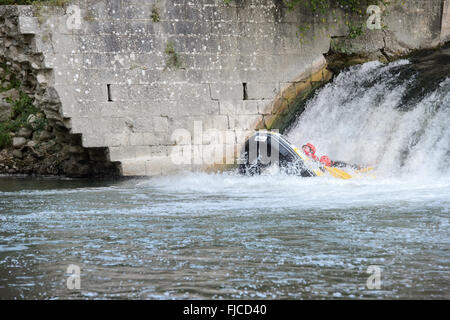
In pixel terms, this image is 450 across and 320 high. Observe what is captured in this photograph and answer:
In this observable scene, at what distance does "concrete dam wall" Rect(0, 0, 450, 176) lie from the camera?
10.2 m

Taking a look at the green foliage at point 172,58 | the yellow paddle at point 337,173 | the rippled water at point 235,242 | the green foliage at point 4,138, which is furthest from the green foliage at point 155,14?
the green foliage at point 4,138

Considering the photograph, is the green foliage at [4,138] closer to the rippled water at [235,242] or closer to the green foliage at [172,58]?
the green foliage at [172,58]

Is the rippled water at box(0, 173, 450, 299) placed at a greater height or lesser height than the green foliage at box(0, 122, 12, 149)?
lesser

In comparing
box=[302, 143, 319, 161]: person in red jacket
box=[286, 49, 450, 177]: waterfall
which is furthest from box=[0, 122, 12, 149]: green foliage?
box=[302, 143, 319, 161]: person in red jacket

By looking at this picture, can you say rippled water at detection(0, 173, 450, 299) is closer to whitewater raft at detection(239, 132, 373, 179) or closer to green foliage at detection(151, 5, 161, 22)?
whitewater raft at detection(239, 132, 373, 179)

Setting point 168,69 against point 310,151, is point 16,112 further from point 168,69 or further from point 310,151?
point 310,151

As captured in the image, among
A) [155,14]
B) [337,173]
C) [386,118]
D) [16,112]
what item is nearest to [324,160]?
[337,173]

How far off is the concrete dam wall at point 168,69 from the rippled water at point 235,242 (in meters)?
1.86

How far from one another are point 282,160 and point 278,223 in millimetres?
3066

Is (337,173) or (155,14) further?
(155,14)

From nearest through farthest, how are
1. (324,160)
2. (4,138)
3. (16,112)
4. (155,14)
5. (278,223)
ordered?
(278,223), (324,160), (155,14), (4,138), (16,112)

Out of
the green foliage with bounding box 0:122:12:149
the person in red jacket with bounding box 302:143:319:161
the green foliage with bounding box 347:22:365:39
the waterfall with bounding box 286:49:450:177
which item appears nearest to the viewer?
the person in red jacket with bounding box 302:143:319:161

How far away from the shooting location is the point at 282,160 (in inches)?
365

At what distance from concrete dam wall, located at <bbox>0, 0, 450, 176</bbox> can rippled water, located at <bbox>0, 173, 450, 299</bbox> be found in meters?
1.86
